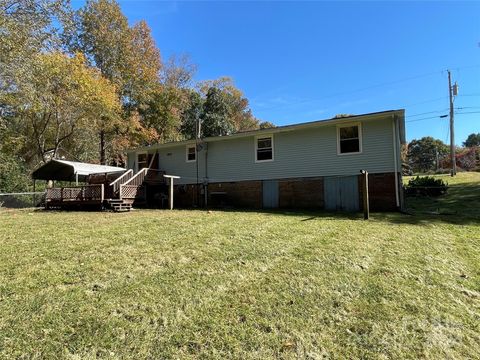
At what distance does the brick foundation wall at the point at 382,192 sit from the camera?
462 inches

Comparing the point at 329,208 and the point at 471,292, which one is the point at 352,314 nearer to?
the point at 471,292

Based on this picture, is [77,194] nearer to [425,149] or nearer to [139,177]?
[139,177]

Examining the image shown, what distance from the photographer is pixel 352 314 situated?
3385mm

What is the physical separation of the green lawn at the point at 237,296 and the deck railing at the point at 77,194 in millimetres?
6730

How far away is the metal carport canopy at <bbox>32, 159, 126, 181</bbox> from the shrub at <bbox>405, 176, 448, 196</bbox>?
1535cm

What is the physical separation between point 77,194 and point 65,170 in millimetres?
2677

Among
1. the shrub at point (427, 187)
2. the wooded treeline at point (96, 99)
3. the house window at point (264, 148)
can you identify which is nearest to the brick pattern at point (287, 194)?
the house window at point (264, 148)

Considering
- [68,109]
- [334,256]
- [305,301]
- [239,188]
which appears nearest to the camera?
[305,301]

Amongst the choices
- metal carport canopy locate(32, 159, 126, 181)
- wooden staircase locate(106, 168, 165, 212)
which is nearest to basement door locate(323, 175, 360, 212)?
wooden staircase locate(106, 168, 165, 212)

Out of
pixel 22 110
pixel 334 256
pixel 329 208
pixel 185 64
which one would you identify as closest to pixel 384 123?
pixel 329 208

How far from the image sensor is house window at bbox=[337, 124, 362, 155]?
12.5m

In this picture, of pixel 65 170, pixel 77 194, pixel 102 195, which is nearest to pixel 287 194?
pixel 102 195

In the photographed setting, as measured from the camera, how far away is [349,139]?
12719mm

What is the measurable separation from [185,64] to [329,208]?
23363 millimetres
